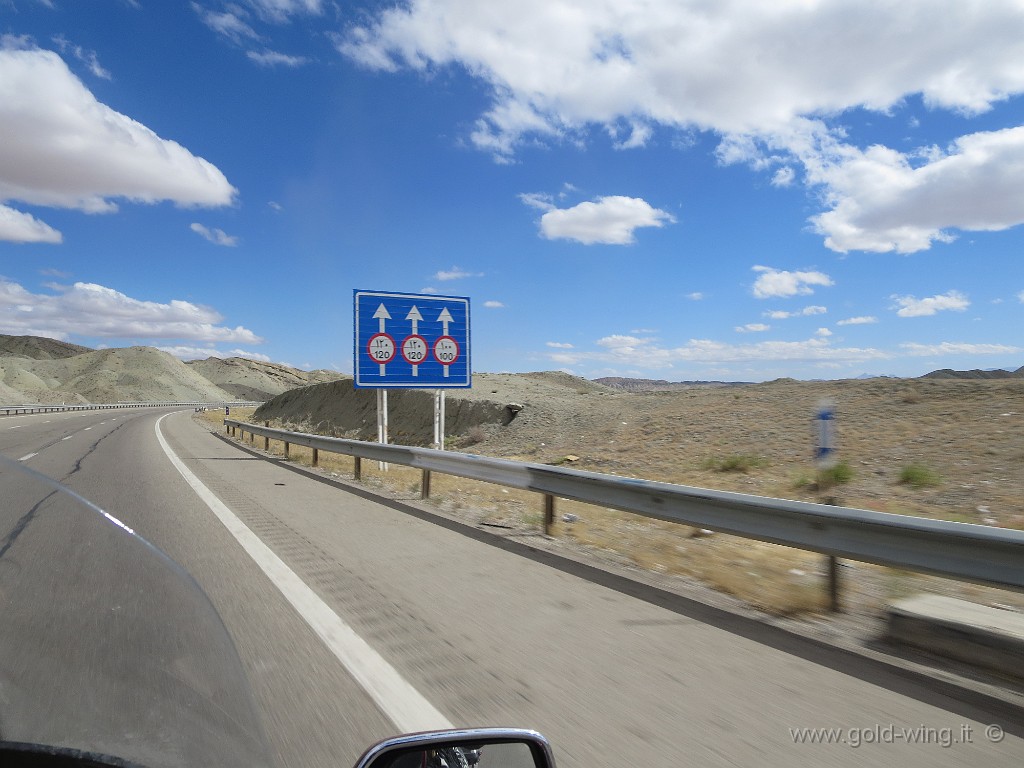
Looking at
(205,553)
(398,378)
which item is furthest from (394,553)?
(398,378)

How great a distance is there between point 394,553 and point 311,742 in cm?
414

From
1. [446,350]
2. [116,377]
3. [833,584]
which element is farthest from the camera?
[116,377]

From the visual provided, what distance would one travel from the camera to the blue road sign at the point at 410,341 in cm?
1825

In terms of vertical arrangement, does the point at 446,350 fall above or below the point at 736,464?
above

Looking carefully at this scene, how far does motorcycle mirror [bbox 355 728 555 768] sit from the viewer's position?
1.51 meters

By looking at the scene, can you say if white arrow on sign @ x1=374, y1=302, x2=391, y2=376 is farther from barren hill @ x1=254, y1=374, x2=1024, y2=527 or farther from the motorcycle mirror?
the motorcycle mirror

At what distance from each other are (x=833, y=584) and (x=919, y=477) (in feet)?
29.1

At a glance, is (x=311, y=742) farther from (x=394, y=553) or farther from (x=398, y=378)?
(x=398, y=378)

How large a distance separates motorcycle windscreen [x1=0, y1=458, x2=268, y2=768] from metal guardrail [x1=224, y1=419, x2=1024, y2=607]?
4211mm

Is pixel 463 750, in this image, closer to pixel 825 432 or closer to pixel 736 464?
pixel 825 432

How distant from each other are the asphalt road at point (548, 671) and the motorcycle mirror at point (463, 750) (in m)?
1.56

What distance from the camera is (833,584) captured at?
→ 5.43 metres

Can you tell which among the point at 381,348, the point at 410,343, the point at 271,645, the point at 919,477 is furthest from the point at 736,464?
the point at 271,645

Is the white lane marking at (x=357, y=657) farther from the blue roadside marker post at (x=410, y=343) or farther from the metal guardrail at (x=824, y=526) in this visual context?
the blue roadside marker post at (x=410, y=343)
